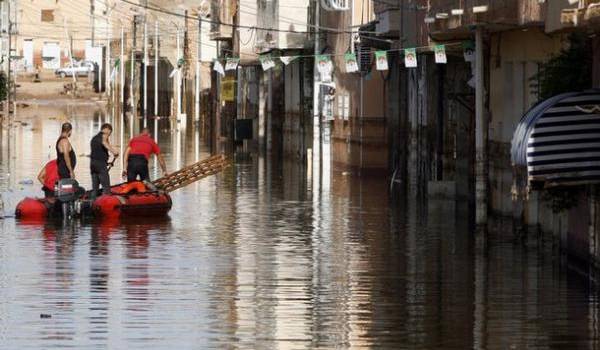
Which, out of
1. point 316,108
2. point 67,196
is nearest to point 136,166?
point 67,196

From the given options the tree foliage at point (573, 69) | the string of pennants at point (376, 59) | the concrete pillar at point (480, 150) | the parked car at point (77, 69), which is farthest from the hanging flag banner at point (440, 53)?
the parked car at point (77, 69)

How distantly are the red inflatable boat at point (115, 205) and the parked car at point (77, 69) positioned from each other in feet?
356

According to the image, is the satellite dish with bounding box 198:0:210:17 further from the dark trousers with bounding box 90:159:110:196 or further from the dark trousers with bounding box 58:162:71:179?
the dark trousers with bounding box 58:162:71:179

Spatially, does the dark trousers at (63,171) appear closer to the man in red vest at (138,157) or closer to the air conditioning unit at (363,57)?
the man in red vest at (138,157)

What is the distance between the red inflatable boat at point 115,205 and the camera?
30891mm

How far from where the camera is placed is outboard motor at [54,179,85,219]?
30.6 meters

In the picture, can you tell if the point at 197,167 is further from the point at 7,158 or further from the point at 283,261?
the point at 7,158

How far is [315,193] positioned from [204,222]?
8.29 m

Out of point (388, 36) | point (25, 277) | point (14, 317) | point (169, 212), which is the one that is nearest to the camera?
point (14, 317)

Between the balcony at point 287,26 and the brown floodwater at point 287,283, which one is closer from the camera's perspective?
the brown floodwater at point 287,283

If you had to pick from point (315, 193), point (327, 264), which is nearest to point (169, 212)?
point (315, 193)

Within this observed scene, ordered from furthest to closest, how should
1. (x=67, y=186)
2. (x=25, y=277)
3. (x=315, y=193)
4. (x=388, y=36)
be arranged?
(x=388, y=36) < (x=315, y=193) < (x=67, y=186) < (x=25, y=277)

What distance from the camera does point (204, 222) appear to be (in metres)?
31.5

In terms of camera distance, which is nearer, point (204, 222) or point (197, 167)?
point (204, 222)
